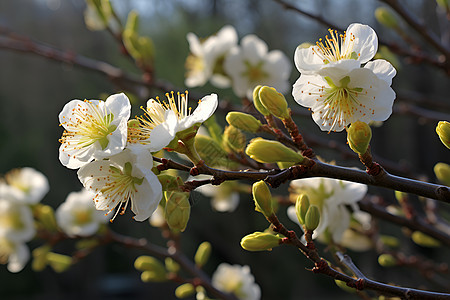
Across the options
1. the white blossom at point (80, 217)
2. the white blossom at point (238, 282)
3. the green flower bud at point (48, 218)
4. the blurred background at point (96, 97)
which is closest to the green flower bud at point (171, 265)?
the white blossom at point (238, 282)

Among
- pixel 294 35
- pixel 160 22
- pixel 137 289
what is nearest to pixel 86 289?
pixel 137 289

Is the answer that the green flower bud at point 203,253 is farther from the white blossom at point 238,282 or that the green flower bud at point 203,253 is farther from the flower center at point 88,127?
the flower center at point 88,127

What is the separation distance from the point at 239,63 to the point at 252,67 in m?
0.04

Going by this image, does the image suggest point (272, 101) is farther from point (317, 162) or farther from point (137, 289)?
point (137, 289)

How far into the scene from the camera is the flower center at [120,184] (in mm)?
495

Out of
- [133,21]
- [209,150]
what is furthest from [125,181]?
[133,21]

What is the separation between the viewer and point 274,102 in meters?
0.50

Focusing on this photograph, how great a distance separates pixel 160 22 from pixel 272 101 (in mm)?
5632

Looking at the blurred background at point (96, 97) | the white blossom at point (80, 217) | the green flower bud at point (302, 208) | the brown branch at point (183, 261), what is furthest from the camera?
the blurred background at point (96, 97)

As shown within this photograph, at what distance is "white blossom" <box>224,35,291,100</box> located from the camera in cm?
123

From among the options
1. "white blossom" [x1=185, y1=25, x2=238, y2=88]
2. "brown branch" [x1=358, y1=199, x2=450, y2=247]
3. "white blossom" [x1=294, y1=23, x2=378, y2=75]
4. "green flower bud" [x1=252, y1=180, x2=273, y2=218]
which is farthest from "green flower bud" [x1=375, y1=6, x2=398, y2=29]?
"green flower bud" [x1=252, y1=180, x2=273, y2=218]

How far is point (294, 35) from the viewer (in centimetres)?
486

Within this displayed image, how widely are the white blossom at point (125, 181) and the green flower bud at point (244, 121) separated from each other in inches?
4.8

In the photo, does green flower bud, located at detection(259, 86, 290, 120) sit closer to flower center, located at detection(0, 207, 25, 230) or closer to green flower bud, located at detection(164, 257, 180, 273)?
green flower bud, located at detection(164, 257, 180, 273)
